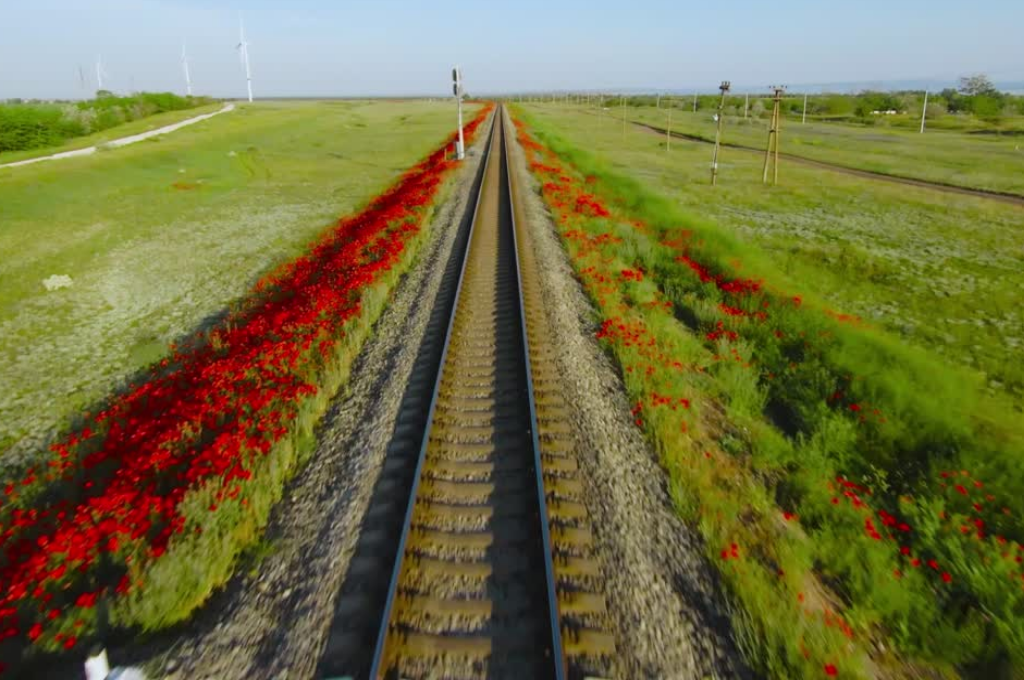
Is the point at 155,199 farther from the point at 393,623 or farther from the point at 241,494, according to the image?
the point at 393,623

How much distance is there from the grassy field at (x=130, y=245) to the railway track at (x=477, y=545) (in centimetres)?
785

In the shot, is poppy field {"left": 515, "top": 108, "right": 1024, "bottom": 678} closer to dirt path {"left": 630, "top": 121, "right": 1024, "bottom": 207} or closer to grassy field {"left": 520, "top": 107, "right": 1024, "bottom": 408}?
grassy field {"left": 520, "top": 107, "right": 1024, "bottom": 408}

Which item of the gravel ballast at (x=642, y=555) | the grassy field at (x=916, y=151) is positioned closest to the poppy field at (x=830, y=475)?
the gravel ballast at (x=642, y=555)

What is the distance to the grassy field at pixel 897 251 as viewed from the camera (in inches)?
491

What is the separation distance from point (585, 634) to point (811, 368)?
24.2 feet

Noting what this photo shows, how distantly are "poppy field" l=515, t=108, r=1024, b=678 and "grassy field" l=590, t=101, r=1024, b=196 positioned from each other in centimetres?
3262

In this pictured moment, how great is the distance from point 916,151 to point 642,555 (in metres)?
66.9

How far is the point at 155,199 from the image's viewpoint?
104 feet

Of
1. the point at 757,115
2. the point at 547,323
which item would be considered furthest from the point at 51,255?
the point at 757,115

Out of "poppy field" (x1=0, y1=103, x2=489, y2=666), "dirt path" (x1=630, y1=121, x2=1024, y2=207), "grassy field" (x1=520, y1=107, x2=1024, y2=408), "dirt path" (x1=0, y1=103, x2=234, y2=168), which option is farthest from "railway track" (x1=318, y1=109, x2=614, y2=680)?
"dirt path" (x1=0, y1=103, x2=234, y2=168)

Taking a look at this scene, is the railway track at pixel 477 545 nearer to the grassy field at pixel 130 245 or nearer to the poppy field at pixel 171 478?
the poppy field at pixel 171 478

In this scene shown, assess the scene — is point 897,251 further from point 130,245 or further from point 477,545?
point 130,245

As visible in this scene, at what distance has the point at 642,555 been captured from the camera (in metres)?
5.29

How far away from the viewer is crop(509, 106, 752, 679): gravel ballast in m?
4.35
